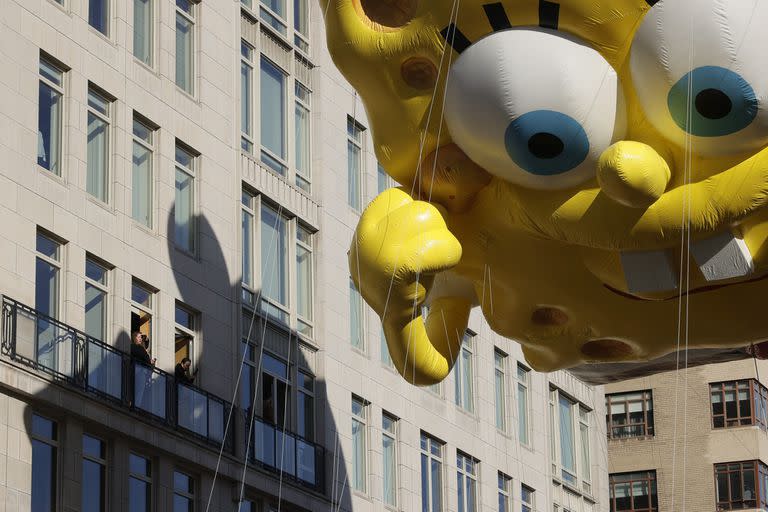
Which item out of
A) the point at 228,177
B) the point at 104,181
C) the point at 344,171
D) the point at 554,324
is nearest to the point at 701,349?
the point at 554,324

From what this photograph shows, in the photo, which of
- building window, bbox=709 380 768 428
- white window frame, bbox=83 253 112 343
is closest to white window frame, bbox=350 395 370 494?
white window frame, bbox=83 253 112 343

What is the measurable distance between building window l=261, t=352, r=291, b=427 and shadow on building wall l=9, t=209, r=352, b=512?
0.08 feet

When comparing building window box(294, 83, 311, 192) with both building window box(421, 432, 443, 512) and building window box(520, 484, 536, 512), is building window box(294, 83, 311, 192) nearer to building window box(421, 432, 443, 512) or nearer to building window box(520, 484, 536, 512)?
building window box(421, 432, 443, 512)

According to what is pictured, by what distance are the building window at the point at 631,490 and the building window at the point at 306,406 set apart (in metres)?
28.3

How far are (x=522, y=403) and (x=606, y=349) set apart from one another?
30.1 meters

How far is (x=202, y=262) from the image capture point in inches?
1462

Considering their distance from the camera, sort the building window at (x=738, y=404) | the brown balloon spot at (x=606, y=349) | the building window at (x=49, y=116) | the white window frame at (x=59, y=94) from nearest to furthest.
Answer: the brown balloon spot at (x=606, y=349), the building window at (x=49, y=116), the white window frame at (x=59, y=94), the building window at (x=738, y=404)

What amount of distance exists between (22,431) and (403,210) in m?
14.4

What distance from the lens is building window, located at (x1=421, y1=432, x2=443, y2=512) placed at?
1729 inches

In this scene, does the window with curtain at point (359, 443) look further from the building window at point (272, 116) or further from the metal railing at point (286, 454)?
the building window at point (272, 116)

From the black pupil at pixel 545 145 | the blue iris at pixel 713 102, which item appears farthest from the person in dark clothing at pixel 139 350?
the blue iris at pixel 713 102

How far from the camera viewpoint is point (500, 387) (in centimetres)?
4834

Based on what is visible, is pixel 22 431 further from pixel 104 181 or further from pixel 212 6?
pixel 212 6

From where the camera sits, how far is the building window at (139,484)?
33.8 metres
